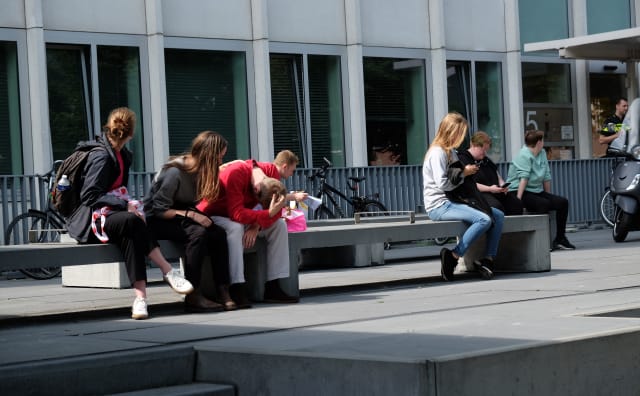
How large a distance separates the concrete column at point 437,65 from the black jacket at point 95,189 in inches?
520

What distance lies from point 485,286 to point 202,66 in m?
9.32

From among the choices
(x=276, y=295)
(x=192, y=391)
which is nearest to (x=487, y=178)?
(x=276, y=295)

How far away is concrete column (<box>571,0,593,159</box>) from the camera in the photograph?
24.6m

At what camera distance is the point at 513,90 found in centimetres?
2369

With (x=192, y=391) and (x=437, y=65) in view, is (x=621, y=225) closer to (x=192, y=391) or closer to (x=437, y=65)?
(x=437, y=65)

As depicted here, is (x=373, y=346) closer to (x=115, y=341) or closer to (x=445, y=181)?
(x=115, y=341)

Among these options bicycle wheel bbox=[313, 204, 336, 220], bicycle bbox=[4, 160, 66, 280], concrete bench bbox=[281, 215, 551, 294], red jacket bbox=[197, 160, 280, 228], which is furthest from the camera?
bicycle wheel bbox=[313, 204, 336, 220]

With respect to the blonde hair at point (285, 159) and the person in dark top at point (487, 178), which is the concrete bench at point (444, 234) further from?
the person in dark top at point (487, 178)

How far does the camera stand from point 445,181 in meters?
12.5

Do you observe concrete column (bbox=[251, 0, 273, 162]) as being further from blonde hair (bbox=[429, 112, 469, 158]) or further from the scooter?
blonde hair (bbox=[429, 112, 469, 158])

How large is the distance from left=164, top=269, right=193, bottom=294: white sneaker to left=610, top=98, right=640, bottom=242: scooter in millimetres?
9805

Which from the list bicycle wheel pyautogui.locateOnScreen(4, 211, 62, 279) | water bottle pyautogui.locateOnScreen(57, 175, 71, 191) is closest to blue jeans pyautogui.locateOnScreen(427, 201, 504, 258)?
water bottle pyautogui.locateOnScreen(57, 175, 71, 191)

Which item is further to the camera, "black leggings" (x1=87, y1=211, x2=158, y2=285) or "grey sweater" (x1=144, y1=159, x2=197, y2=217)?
"grey sweater" (x1=144, y1=159, x2=197, y2=217)

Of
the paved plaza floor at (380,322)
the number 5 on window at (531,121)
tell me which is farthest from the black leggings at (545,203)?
the number 5 on window at (531,121)
